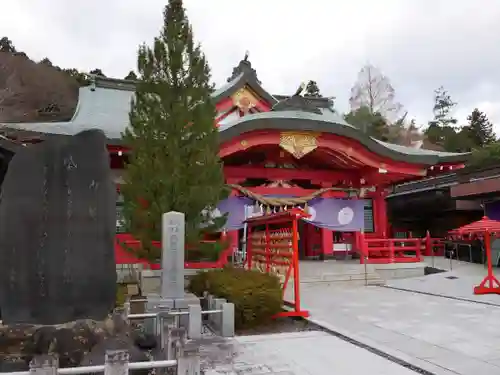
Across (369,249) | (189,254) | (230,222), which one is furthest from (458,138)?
(189,254)

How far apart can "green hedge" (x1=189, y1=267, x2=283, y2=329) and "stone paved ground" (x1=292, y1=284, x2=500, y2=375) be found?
0.96 m

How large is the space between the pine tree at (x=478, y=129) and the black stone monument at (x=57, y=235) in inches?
1773

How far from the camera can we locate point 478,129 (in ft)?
149

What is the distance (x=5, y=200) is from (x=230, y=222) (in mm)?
10026

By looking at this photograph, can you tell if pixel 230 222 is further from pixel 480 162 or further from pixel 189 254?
pixel 480 162

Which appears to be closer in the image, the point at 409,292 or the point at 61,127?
the point at 409,292

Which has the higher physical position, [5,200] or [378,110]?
[378,110]

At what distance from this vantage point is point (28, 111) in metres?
28.6

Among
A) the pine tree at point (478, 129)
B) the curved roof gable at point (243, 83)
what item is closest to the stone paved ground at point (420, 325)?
the curved roof gable at point (243, 83)

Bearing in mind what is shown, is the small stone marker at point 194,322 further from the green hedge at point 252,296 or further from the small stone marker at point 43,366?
the small stone marker at point 43,366

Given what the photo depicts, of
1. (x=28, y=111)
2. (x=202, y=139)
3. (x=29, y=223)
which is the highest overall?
(x=28, y=111)

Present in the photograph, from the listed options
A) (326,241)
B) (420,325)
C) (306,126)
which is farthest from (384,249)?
(420,325)

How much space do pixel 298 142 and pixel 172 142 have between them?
5.86m

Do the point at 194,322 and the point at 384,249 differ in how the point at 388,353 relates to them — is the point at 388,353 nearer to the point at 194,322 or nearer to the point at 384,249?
the point at 194,322
